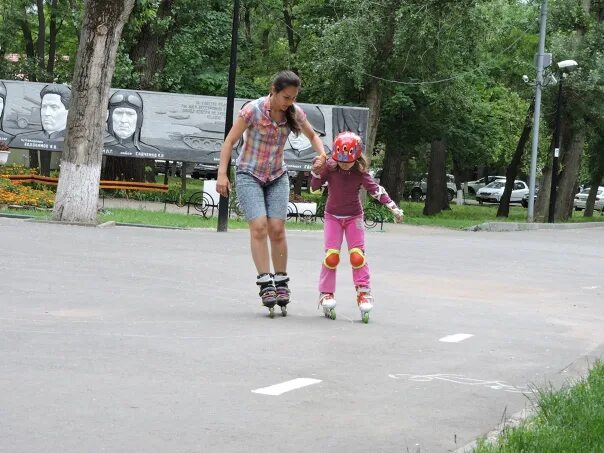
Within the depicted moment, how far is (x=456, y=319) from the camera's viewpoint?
1047 cm

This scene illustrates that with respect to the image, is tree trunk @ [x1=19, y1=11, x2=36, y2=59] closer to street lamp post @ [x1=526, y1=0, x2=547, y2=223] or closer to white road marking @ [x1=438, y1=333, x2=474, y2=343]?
street lamp post @ [x1=526, y1=0, x2=547, y2=223]

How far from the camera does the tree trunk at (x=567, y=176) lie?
4634 centimetres

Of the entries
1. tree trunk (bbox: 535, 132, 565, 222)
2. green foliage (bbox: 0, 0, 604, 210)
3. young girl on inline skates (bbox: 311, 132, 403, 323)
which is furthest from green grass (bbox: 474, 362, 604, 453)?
tree trunk (bbox: 535, 132, 565, 222)

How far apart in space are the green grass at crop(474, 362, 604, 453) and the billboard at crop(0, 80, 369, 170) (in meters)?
27.0

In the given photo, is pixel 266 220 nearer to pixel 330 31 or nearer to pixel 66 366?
pixel 66 366

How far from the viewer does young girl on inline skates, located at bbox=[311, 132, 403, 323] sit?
9.73 meters

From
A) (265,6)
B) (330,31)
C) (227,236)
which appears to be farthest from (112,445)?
(265,6)

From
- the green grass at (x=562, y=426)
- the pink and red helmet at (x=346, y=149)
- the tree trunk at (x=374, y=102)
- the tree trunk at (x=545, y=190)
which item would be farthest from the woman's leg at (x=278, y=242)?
the tree trunk at (x=545, y=190)

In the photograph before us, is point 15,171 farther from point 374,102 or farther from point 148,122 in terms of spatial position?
point 374,102

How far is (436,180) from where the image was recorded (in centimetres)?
4731

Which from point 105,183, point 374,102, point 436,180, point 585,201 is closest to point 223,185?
point 105,183

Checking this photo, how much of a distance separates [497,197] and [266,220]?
61.7m

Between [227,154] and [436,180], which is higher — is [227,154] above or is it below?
above

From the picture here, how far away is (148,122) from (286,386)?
89.8 ft
